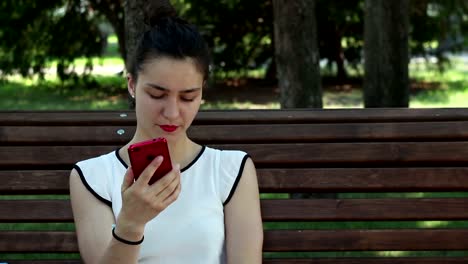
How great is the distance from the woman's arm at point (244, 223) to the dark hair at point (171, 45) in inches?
16.5

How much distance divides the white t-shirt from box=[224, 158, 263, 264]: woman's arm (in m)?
0.02

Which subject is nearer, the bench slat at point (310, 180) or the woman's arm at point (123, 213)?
the woman's arm at point (123, 213)

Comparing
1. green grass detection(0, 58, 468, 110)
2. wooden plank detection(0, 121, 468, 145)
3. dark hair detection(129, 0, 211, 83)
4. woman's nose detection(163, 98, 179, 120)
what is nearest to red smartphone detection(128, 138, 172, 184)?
woman's nose detection(163, 98, 179, 120)

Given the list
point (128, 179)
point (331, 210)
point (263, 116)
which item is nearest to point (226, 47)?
point (263, 116)

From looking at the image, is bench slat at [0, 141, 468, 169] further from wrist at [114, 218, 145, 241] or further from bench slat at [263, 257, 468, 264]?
wrist at [114, 218, 145, 241]

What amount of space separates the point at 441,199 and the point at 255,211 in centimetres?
88

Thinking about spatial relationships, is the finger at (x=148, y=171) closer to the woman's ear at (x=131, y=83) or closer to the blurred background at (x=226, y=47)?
the woman's ear at (x=131, y=83)

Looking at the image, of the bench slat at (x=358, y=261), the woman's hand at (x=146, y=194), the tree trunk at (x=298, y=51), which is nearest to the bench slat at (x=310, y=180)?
the bench slat at (x=358, y=261)

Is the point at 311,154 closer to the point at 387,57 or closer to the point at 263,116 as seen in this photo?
the point at 263,116

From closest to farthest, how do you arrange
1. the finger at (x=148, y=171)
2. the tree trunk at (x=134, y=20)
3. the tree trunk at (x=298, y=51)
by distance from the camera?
the finger at (x=148, y=171) → the tree trunk at (x=134, y=20) → the tree trunk at (x=298, y=51)

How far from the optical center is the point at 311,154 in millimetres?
3363

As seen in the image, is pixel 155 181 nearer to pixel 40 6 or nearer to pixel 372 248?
pixel 372 248

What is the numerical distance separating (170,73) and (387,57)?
15.0 ft

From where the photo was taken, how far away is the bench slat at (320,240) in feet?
10.7
